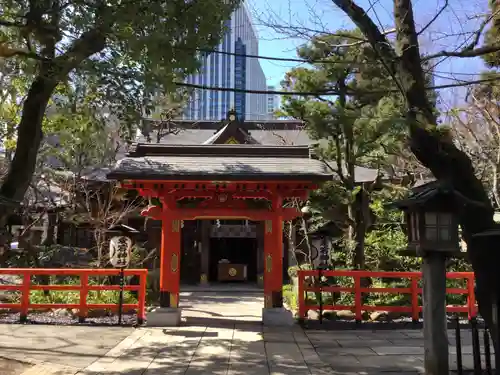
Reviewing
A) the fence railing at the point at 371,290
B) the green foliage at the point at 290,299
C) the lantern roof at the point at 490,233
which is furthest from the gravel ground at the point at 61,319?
the lantern roof at the point at 490,233

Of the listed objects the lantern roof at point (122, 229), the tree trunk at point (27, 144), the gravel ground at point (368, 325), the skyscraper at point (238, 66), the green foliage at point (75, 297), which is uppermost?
the skyscraper at point (238, 66)

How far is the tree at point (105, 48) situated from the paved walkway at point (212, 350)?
8.61ft

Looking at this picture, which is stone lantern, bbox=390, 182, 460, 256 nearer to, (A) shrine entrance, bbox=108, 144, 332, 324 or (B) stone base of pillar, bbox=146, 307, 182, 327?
(A) shrine entrance, bbox=108, 144, 332, 324

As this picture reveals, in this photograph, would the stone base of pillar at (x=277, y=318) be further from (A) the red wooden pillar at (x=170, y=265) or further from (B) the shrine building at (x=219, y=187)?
(A) the red wooden pillar at (x=170, y=265)

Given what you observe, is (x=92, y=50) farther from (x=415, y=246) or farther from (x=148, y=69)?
(x=415, y=246)

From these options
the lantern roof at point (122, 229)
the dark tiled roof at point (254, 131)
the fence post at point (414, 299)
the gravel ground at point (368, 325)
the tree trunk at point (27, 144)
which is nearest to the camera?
the tree trunk at point (27, 144)

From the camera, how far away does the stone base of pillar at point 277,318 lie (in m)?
9.48

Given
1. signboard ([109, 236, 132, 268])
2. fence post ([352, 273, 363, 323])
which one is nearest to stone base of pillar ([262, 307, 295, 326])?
fence post ([352, 273, 363, 323])

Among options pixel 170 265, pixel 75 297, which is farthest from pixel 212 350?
pixel 75 297

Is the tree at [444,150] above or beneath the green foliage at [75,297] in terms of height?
above

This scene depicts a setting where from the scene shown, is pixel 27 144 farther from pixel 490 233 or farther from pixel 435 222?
pixel 490 233

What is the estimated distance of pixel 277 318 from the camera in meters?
9.49

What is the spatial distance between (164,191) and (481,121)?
866 centimetres

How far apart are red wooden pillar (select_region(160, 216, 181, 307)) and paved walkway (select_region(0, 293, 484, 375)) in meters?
0.69
